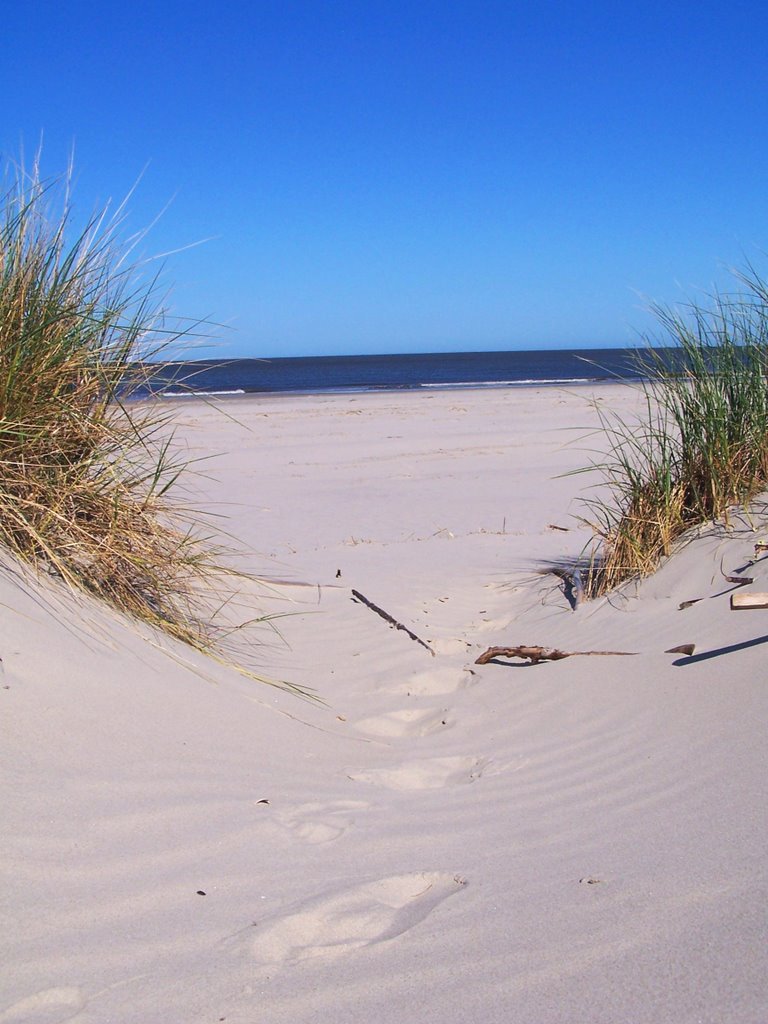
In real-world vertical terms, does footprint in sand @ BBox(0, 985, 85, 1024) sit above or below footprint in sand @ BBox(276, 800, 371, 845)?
above

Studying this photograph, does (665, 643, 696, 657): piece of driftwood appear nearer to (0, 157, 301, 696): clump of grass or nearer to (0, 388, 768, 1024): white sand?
(0, 388, 768, 1024): white sand

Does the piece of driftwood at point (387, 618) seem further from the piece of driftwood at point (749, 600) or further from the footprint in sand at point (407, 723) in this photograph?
the piece of driftwood at point (749, 600)

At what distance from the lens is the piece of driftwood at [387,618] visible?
4.29 metres

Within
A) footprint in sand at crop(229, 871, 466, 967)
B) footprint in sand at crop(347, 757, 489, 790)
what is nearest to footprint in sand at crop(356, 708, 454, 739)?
footprint in sand at crop(347, 757, 489, 790)

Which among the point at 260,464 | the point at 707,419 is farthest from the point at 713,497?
the point at 260,464

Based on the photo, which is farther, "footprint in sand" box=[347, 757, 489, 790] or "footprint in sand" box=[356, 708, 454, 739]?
"footprint in sand" box=[356, 708, 454, 739]

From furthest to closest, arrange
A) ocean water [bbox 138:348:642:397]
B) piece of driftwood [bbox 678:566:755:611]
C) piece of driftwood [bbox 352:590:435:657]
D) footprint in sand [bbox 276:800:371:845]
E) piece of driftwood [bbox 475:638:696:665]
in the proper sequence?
1. ocean water [bbox 138:348:642:397]
2. piece of driftwood [bbox 352:590:435:657]
3. piece of driftwood [bbox 678:566:755:611]
4. piece of driftwood [bbox 475:638:696:665]
5. footprint in sand [bbox 276:800:371:845]

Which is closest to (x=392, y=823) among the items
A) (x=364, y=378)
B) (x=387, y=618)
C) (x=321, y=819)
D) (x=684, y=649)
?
(x=321, y=819)

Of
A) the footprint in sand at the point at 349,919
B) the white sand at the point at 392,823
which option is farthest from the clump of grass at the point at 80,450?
the footprint in sand at the point at 349,919

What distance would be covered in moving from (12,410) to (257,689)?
1321 mm

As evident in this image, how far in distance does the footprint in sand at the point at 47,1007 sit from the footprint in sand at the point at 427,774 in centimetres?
121

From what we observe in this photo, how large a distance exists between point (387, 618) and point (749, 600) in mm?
1807

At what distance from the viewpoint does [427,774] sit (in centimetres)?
276

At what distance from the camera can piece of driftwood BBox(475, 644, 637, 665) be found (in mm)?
3690
